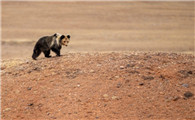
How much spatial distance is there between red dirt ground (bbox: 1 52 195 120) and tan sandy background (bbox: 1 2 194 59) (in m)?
12.7

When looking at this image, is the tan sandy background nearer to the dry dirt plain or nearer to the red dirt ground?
the dry dirt plain

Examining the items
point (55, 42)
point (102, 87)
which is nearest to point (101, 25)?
point (55, 42)

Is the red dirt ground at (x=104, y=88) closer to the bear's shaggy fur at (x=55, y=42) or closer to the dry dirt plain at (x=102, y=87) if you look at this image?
the dry dirt plain at (x=102, y=87)

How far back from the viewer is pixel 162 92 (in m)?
7.67

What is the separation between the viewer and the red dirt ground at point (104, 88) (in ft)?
23.8

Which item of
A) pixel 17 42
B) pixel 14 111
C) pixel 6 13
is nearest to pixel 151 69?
pixel 14 111

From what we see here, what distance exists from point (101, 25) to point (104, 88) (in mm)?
27015

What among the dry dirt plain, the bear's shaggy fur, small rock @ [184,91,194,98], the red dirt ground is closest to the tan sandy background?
the bear's shaggy fur

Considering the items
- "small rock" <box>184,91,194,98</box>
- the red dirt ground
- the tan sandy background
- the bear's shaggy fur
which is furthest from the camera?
the tan sandy background

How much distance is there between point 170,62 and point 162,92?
152 centimetres

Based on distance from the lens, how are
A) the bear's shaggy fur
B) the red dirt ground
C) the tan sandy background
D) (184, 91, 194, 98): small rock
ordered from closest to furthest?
the red dirt ground
(184, 91, 194, 98): small rock
the bear's shaggy fur
the tan sandy background

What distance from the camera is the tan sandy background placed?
2512cm

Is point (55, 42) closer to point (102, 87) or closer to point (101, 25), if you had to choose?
point (102, 87)

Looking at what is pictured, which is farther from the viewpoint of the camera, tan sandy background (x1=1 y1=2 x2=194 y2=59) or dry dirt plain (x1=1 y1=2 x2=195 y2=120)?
tan sandy background (x1=1 y1=2 x2=194 y2=59)
